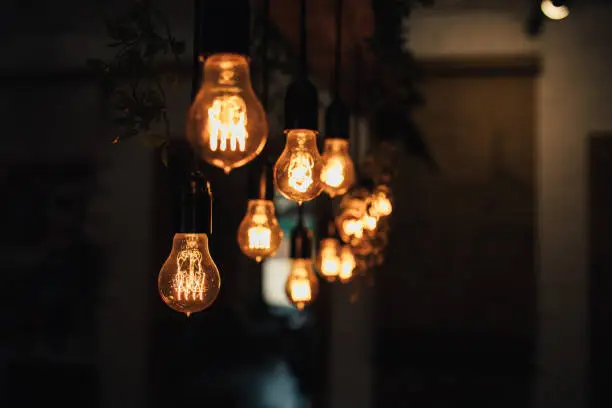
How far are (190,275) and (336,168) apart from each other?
0.71 metres

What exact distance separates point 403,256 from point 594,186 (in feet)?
3.84

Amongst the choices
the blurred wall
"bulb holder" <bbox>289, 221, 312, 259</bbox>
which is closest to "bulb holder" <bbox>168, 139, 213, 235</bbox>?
"bulb holder" <bbox>289, 221, 312, 259</bbox>

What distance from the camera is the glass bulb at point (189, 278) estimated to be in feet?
4.39

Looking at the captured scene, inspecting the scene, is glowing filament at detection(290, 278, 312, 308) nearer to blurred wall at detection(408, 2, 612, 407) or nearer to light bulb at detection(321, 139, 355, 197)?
light bulb at detection(321, 139, 355, 197)

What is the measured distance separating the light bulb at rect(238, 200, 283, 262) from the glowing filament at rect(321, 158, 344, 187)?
18cm

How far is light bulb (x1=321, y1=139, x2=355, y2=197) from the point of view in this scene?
1.92 metres

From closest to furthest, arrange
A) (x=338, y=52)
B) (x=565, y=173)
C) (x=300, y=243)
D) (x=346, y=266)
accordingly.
Answer: (x=338, y=52), (x=300, y=243), (x=346, y=266), (x=565, y=173)

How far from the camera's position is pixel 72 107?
16.0 ft

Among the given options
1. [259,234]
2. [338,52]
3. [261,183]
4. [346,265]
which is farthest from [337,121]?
[346,265]

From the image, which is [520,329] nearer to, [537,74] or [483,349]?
[483,349]

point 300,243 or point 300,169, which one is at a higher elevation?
point 300,169

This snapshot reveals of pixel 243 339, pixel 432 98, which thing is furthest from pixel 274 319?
pixel 432 98

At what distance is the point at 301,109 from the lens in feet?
4.60

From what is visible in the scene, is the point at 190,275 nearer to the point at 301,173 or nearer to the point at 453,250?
the point at 301,173
